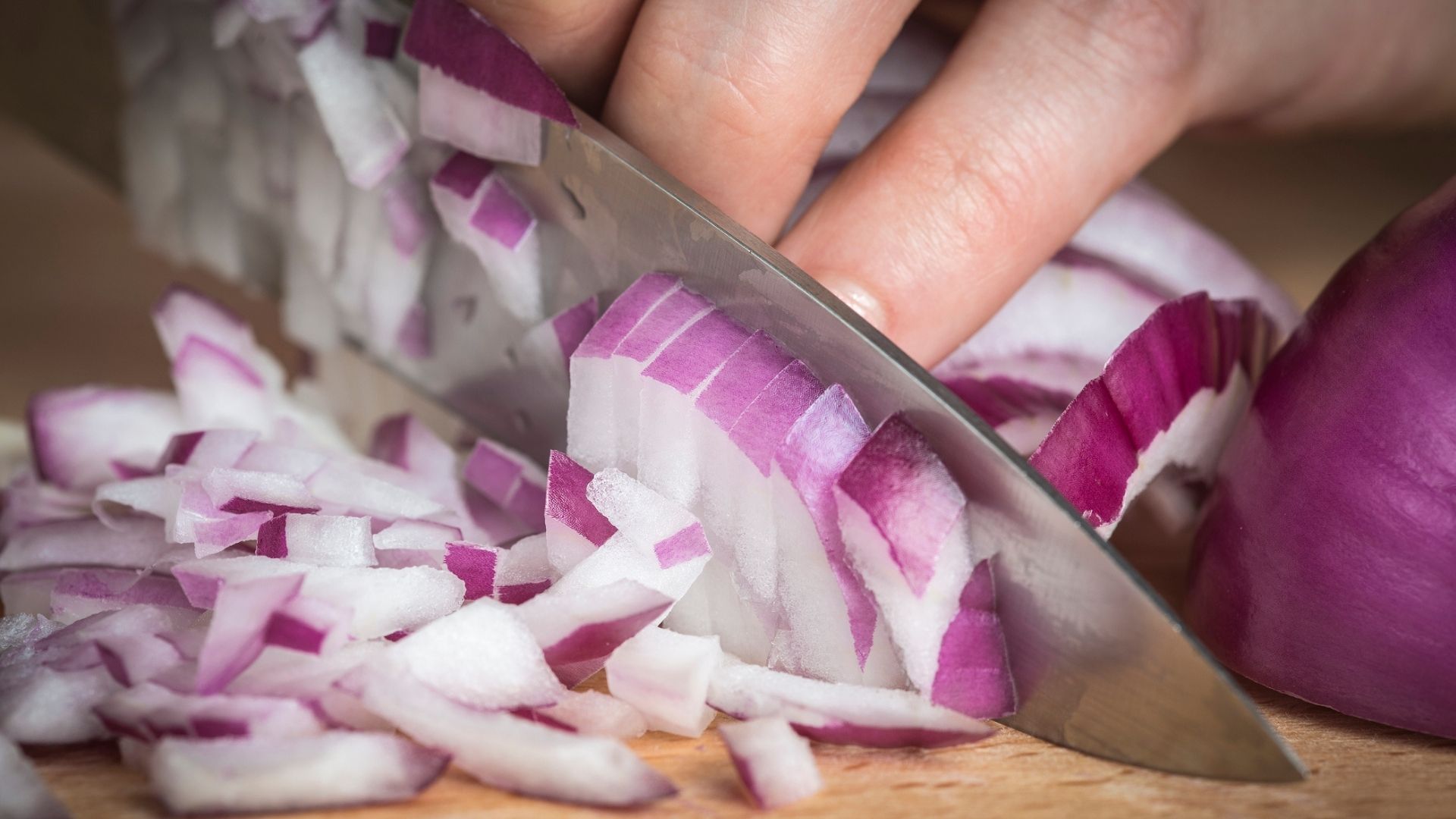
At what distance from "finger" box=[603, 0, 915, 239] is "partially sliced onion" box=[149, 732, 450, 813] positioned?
17.1 inches

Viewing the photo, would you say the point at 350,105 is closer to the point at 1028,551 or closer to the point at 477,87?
the point at 477,87

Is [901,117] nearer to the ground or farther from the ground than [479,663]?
farther from the ground

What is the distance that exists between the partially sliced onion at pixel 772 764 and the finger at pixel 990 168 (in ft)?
1.00

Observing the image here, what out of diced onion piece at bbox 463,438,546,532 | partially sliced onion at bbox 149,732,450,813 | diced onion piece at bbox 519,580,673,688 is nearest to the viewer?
partially sliced onion at bbox 149,732,450,813

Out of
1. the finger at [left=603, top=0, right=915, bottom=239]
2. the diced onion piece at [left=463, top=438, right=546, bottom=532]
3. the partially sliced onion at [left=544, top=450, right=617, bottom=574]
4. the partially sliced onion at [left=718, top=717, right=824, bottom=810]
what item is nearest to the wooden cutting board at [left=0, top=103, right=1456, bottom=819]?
the partially sliced onion at [left=718, top=717, right=824, bottom=810]

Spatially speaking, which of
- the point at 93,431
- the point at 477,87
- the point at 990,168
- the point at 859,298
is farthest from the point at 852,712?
the point at 93,431

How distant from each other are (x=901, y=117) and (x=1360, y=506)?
407mm

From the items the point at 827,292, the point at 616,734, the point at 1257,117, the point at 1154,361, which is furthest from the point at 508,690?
the point at 1257,117

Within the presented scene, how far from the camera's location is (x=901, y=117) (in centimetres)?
87

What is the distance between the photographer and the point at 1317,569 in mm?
699

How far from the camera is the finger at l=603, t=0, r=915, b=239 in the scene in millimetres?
775

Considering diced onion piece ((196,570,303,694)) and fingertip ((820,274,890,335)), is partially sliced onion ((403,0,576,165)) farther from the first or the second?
diced onion piece ((196,570,303,694))

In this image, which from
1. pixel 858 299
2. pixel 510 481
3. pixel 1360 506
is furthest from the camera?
pixel 510 481

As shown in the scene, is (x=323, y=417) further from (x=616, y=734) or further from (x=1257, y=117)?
(x=1257, y=117)
